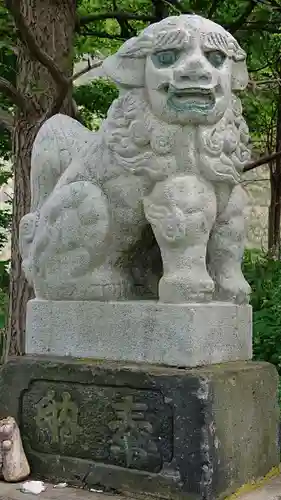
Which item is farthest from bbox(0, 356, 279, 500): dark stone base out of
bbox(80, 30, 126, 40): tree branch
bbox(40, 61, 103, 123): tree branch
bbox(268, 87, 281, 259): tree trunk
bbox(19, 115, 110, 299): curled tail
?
bbox(268, 87, 281, 259): tree trunk

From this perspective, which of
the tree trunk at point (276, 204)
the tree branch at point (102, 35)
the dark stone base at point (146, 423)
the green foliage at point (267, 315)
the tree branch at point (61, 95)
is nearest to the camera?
the dark stone base at point (146, 423)

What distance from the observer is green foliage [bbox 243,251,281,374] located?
15.9 ft

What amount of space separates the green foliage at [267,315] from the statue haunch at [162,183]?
7.33ft

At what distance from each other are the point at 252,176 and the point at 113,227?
10.1 meters

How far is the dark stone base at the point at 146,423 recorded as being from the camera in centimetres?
230

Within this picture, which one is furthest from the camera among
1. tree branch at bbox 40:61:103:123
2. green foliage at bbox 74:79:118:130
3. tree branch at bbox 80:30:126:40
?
green foliage at bbox 74:79:118:130

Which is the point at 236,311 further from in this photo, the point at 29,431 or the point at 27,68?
the point at 27,68

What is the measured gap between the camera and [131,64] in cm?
258

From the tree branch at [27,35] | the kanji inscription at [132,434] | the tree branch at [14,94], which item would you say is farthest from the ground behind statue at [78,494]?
the tree branch at [14,94]

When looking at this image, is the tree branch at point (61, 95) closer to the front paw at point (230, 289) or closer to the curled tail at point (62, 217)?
the curled tail at point (62, 217)

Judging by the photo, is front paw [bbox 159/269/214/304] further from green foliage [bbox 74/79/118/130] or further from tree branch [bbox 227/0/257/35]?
green foliage [bbox 74/79/118/130]

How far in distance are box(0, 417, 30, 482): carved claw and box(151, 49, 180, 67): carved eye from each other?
151 centimetres

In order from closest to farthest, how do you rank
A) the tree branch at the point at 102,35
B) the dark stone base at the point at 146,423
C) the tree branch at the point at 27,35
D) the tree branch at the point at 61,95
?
the dark stone base at the point at 146,423 < the tree branch at the point at 27,35 < the tree branch at the point at 61,95 < the tree branch at the point at 102,35

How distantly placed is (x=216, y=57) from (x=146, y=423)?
1379 mm
